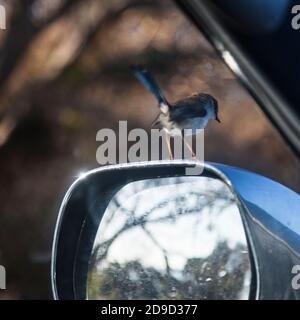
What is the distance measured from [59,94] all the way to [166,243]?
8.81ft

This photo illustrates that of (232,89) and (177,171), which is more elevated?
(232,89)

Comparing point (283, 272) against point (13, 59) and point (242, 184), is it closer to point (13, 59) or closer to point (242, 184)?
point (242, 184)

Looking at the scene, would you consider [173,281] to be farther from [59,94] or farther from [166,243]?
[59,94]

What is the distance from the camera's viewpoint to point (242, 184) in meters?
1.15

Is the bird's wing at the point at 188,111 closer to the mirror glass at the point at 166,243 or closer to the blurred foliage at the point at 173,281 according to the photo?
the mirror glass at the point at 166,243

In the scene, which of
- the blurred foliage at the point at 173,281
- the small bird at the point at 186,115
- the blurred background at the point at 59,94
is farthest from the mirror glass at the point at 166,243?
the blurred background at the point at 59,94

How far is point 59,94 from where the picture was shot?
4.06 meters

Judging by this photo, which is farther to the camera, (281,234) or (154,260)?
(154,260)

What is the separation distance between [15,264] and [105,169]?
268 cm

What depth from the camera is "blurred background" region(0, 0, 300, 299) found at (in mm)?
3785

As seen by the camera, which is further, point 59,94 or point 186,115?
point 59,94

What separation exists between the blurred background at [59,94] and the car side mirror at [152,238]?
Result: 222 centimetres

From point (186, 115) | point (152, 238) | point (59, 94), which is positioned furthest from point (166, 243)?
point (59, 94)
